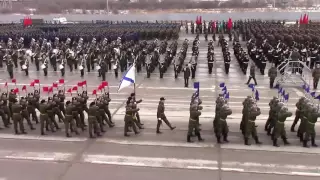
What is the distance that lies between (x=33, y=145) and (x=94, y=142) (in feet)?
5.81

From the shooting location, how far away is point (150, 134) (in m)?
11.7

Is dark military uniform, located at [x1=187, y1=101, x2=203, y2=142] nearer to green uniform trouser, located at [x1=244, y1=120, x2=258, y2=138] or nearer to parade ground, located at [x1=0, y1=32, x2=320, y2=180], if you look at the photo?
parade ground, located at [x1=0, y1=32, x2=320, y2=180]

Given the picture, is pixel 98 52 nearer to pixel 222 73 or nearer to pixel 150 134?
pixel 222 73

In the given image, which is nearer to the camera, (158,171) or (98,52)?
(158,171)

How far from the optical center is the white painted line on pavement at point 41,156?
9984 mm

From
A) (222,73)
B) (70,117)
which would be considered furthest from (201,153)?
(222,73)

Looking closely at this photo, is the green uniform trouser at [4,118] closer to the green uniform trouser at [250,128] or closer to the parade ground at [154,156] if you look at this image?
the parade ground at [154,156]

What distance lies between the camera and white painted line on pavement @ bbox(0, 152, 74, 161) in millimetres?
9984

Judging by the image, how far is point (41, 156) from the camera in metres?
10.1

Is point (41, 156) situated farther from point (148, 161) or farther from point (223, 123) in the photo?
point (223, 123)

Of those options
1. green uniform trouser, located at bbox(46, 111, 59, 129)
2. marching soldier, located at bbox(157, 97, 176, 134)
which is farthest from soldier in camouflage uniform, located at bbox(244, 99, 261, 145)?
green uniform trouser, located at bbox(46, 111, 59, 129)

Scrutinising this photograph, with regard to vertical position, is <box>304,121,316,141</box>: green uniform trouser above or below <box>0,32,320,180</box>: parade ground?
above

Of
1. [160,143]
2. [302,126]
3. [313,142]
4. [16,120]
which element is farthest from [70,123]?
[313,142]

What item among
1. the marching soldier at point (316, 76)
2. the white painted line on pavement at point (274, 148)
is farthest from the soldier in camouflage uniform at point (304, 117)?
the marching soldier at point (316, 76)
